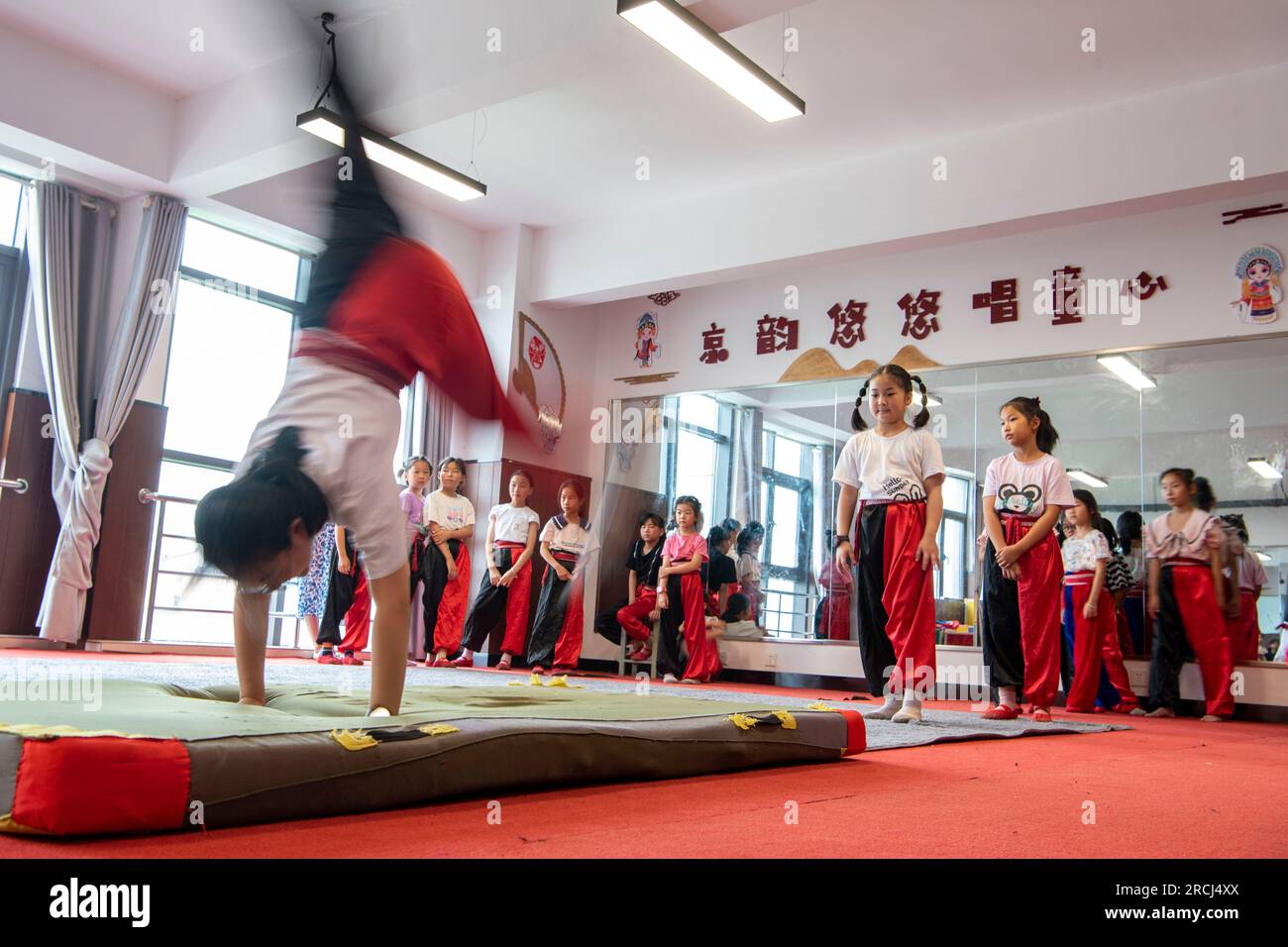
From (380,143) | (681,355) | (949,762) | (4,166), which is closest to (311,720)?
(949,762)

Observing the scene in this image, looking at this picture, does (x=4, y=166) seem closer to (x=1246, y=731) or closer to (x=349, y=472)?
(x=349, y=472)

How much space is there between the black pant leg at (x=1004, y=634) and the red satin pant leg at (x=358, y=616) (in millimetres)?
4050

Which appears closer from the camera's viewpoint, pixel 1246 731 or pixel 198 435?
pixel 1246 731

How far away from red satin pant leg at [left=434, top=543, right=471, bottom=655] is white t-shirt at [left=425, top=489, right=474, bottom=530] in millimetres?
230

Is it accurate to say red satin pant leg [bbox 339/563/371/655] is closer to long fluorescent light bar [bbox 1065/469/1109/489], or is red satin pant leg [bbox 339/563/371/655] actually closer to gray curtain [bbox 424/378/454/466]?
gray curtain [bbox 424/378/454/466]

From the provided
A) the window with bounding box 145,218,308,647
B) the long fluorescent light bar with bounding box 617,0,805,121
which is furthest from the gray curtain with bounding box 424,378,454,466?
the long fluorescent light bar with bounding box 617,0,805,121

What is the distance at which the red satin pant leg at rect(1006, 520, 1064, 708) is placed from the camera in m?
4.57

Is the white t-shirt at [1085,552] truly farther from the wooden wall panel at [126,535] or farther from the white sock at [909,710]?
the wooden wall panel at [126,535]

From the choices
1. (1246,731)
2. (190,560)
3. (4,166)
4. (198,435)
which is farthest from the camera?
(198,435)

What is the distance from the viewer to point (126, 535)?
6.93 m

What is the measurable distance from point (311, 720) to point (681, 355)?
7.53m

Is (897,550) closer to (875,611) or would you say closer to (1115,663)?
(875,611)

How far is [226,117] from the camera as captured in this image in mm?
6809

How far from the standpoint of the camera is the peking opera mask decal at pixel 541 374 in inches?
346
